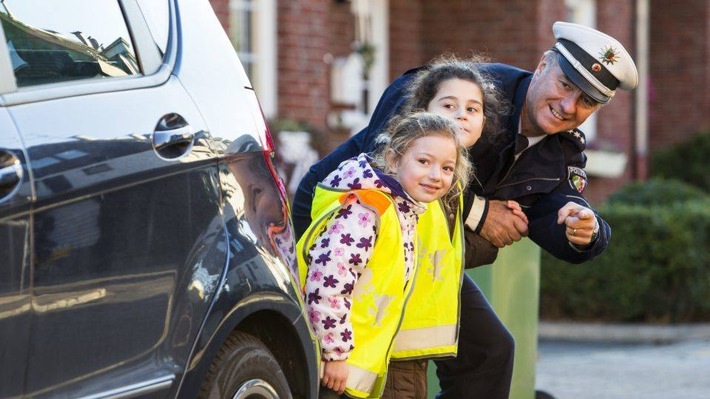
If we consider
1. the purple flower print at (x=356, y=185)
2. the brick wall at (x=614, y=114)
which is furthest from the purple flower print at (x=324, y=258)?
the brick wall at (x=614, y=114)

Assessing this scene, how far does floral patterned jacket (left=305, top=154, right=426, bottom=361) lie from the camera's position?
4355mm

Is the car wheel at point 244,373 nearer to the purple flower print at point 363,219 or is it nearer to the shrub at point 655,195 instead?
the purple flower print at point 363,219

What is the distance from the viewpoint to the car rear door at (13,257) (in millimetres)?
3004

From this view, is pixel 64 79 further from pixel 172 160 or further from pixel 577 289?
pixel 577 289

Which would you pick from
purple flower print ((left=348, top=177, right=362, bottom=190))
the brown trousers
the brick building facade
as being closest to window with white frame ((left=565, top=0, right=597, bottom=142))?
the brick building facade

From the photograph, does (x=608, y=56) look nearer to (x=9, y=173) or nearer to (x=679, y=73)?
(x=9, y=173)

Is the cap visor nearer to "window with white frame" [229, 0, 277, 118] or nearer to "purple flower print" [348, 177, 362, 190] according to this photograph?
"purple flower print" [348, 177, 362, 190]

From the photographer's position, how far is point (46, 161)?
10.3 feet

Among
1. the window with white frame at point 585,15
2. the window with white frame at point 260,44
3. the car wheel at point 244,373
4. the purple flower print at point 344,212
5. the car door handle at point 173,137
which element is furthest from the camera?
the window with white frame at point 585,15

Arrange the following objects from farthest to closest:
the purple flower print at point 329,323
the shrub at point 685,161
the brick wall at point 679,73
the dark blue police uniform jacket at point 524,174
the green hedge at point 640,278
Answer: the brick wall at point 679,73 < the shrub at point 685,161 < the green hedge at point 640,278 < the dark blue police uniform jacket at point 524,174 < the purple flower print at point 329,323

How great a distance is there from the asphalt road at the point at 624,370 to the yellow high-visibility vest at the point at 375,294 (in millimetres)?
3421

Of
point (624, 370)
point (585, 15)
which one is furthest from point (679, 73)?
point (624, 370)

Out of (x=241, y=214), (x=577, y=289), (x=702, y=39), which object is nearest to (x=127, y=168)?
(x=241, y=214)

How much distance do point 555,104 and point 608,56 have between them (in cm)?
24
